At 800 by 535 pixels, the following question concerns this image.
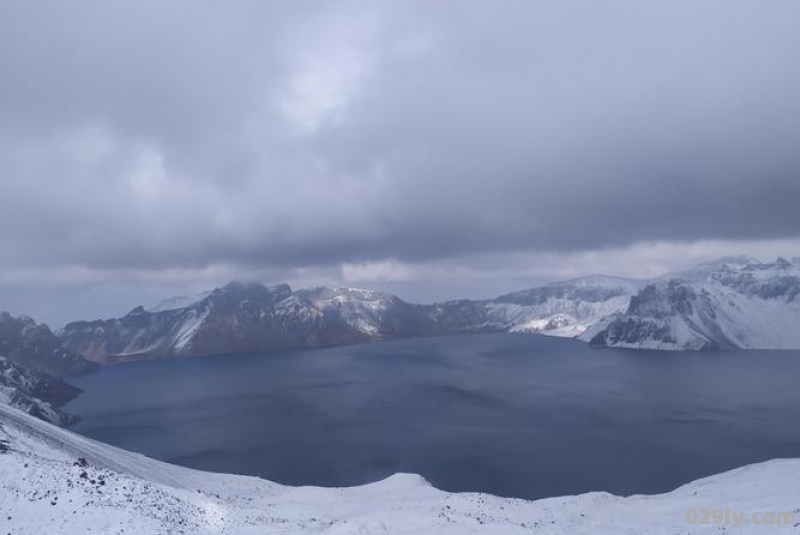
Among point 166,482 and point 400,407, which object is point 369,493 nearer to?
point 166,482

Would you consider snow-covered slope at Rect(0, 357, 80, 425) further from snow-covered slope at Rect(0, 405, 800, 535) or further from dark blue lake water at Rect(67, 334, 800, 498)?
snow-covered slope at Rect(0, 405, 800, 535)

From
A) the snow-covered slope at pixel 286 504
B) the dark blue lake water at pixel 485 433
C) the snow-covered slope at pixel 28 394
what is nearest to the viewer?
the snow-covered slope at pixel 286 504

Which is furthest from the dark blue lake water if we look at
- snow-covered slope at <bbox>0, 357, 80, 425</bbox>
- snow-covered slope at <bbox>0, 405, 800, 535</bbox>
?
snow-covered slope at <bbox>0, 405, 800, 535</bbox>

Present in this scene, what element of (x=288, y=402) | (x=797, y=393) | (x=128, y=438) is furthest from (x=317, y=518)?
(x=797, y=393)

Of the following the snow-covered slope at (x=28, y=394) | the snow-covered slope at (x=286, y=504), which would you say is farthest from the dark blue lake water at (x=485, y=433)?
the snow-covered slope at (x=286, y=504)

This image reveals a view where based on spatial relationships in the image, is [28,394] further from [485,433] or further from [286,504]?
[485,433]

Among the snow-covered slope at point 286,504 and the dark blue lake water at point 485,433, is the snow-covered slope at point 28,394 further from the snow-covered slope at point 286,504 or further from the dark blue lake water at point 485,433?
the snow-covered slope at point 286,504

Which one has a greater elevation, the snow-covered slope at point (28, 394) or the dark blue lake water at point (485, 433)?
the snow-covered slope at point (28, 394)

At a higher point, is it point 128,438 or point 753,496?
point 753,496
